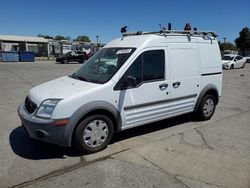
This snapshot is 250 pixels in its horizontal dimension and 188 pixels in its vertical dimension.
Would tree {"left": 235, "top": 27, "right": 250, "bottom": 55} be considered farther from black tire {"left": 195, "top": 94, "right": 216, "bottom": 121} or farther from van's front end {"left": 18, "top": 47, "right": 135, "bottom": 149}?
van's front end {"left": 18, "top": 47, "right": 135, "bottom": 149}

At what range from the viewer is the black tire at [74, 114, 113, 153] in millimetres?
3836

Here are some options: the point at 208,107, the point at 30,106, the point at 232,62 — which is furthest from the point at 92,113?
the point at 232,62

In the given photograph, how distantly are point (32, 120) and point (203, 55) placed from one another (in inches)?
153

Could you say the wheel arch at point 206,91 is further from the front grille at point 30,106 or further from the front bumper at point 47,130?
the front grille at point 30,106

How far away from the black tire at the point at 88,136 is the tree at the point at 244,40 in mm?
62190

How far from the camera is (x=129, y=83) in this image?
410 cm

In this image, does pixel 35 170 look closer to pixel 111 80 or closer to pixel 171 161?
pixel 111 80

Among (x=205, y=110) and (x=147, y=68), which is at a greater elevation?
(x=147, y=68)

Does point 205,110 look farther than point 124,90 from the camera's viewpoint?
Yes

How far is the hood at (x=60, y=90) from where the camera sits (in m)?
3.80

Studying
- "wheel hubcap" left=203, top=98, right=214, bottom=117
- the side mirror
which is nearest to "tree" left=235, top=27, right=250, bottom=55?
"wheel hubcap" left=203, top=98, right=214, bottom=117

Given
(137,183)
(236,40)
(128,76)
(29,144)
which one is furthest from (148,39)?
(236,40)

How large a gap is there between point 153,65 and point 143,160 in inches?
70.5

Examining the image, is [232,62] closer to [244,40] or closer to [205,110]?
[205,110]
